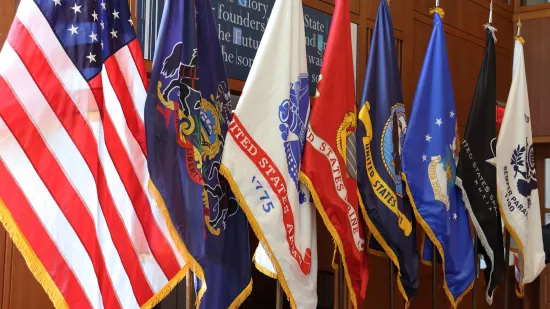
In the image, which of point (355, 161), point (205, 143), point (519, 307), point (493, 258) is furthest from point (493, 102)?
point (519, 307)

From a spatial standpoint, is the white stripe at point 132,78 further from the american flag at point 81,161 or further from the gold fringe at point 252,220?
the gold fringe at point 252,220

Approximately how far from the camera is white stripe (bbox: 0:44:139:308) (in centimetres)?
246

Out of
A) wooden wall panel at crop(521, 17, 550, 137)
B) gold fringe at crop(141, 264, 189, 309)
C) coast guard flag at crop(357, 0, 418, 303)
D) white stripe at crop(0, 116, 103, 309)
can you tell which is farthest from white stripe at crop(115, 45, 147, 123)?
wooden wall panel at crop(521, 17, 550, 137)

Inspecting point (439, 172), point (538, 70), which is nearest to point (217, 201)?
point (439, 172)

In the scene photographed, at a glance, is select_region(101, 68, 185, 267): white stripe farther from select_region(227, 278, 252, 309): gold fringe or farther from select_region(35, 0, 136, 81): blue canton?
select_region(227, 278, 252, 309): gold fringe

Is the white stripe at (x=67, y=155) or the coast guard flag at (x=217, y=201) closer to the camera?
the white stripe at (x=67, y=155)

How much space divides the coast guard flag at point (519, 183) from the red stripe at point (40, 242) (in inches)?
113

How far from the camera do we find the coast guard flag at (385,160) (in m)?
3.60

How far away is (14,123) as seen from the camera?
2434mm

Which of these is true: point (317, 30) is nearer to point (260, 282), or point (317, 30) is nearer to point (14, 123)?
point (260, 282)

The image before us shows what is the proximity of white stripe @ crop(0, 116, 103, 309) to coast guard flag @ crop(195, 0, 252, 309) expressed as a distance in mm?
526

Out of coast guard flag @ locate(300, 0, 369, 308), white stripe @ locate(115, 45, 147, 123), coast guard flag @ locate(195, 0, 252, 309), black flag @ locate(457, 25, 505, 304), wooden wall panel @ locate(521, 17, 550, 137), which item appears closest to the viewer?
white stripe @ locate(115, 45, 147, 123)

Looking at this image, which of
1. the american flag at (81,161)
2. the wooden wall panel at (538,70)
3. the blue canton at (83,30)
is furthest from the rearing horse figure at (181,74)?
the wooden wall panel at (538,70)

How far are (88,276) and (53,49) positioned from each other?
854 millimetres
